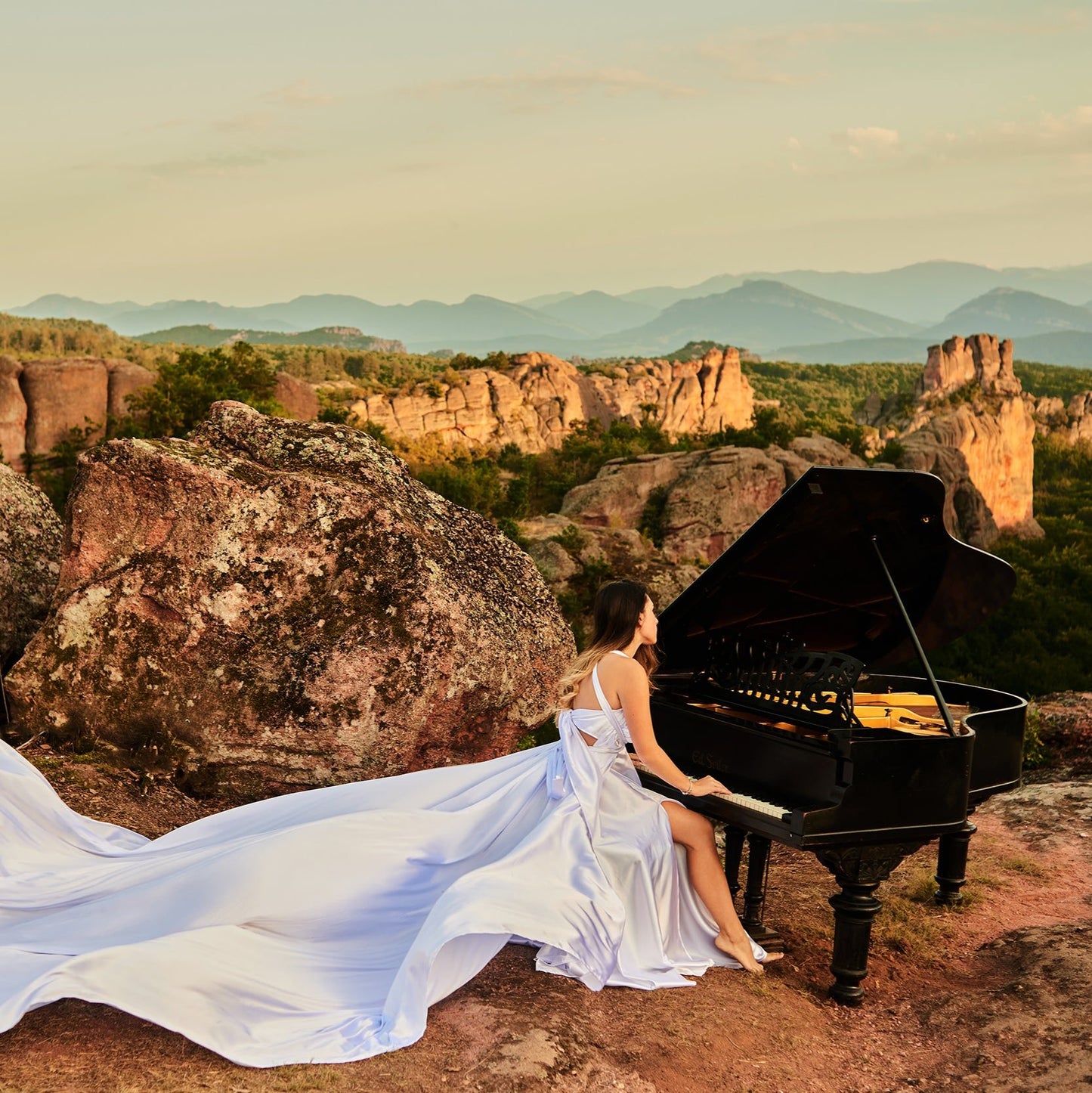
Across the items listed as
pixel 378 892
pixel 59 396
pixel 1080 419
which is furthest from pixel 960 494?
pixel 1080 419

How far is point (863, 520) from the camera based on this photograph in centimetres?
595

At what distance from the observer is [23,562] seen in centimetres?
865

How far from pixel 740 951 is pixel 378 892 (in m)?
1.74

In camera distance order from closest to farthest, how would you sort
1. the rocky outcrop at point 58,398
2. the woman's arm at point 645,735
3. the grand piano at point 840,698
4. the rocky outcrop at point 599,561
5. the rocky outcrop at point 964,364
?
the grand piano at point 840,698 < the woman's arm at point 645,735 < the rocky outcrop at point 599,561 < the rocky outcrop at point 58,398 < the rocky outcrop at point 964,364

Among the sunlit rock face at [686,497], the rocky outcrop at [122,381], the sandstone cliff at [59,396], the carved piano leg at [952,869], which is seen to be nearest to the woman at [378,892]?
the carved piano leg at [952,869]

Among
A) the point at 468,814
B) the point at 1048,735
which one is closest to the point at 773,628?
the point at 468,814

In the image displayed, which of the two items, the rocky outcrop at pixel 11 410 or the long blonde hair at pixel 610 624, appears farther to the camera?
the rocky outcrop at pixel 11 410

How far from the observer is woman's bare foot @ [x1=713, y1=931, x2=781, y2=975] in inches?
212

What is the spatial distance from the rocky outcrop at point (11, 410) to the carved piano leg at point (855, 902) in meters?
39.3

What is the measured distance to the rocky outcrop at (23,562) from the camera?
8453 mm

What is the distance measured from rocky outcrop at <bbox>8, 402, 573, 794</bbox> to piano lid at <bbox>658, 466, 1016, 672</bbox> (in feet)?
6.92

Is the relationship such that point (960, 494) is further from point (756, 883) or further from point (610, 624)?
point (610, 624)

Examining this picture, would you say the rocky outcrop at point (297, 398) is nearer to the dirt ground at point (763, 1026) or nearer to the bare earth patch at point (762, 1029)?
the dirt ground at point (763, 1026)

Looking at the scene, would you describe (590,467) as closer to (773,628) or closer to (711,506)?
(711,506)
